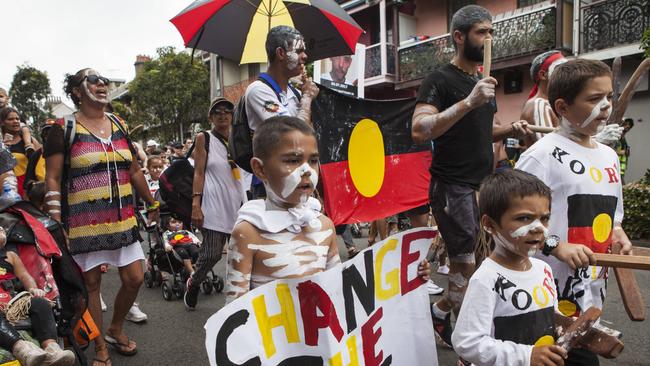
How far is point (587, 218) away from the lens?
2285mm

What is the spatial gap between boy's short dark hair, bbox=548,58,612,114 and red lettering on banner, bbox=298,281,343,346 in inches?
57.5

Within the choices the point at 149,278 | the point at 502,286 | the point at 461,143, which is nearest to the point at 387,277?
the point at 502,286

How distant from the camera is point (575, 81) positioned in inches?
90.7

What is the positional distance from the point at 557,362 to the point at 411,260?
2.57 feet

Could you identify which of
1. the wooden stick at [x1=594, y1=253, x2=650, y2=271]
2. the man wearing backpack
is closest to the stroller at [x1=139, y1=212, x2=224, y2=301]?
the man wearing backpack

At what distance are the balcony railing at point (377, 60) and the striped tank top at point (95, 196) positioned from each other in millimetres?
15992

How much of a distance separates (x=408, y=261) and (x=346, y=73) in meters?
6.44

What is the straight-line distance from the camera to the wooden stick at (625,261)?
1.85 meters

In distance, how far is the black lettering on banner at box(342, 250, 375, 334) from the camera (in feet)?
6.42

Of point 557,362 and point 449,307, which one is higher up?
point 557,362

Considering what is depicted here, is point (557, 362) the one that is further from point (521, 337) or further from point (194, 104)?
point (194, 104)

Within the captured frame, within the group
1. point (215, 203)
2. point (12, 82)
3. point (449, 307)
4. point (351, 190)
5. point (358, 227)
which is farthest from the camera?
point (12, 82)

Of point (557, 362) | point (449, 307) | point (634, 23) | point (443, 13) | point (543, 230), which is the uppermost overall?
point (443, 13)

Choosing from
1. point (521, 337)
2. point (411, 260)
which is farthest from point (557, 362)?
point (411, 260)
